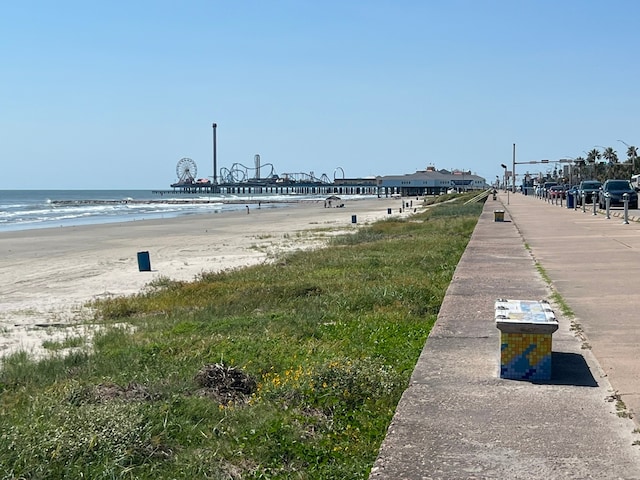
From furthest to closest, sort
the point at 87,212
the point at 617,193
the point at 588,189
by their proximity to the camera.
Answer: the point at 87,212 < the point at 588,189 < the point at 617,193

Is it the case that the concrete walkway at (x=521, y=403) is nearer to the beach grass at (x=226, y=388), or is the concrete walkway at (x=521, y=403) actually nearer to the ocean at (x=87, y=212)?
the beach grass at (x=226, y=388)

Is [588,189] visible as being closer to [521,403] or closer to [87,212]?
[521,403]

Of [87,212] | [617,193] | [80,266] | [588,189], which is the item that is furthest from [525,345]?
[87,212]

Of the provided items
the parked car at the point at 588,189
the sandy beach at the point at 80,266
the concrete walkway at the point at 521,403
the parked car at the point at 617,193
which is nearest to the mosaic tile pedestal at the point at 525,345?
the concrete walkway at the point at 521,403

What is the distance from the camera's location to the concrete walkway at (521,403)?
396cm

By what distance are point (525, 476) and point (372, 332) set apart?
171 inches

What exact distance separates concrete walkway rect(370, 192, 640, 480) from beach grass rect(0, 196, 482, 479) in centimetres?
30

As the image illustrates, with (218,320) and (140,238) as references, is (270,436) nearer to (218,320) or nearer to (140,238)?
(218,320)

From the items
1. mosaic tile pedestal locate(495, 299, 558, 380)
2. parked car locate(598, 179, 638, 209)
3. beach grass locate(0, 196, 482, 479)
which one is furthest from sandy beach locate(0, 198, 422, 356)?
parked car locate(598, 179, 638, 209)

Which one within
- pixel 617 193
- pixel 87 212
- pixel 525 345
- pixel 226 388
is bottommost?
pixel 87 212

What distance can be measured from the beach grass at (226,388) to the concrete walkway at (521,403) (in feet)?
0.99

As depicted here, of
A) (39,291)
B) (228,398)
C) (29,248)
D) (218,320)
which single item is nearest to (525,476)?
(228,398)

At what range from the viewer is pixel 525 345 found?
18.2 feet

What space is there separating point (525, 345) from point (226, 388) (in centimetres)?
246
